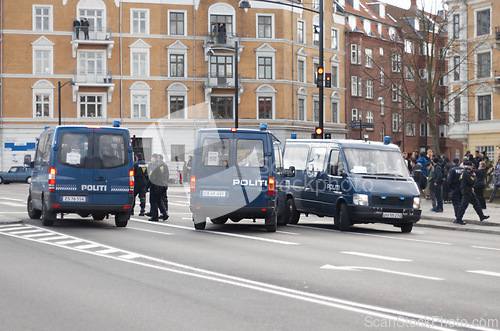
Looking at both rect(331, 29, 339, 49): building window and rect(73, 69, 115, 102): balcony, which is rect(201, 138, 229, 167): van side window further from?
rect(331, 29, 339, 49): building window

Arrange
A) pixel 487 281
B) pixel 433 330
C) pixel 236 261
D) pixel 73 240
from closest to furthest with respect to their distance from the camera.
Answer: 1. pixel 433 330
2. pixel 487 281
3. pixel 236 261
4. pixel 73 240

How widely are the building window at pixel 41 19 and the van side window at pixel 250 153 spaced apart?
45051 mm

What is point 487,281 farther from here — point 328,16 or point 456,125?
point 328,16

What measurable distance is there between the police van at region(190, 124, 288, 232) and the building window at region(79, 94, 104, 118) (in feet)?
142

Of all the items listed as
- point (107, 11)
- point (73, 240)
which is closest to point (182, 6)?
point (107, 11)

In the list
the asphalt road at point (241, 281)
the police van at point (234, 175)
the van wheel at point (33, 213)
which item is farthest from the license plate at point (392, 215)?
the van wheel at point (33, 213)

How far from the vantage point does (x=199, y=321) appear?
7.16 m

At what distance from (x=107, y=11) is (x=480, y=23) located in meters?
28.6

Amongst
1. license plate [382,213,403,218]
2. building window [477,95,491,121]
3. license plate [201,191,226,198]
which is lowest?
license plate [382,213,403,218]

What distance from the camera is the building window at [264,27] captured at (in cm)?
6181

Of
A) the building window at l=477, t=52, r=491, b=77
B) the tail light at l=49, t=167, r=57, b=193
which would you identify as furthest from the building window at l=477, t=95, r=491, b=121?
the tail light at l=49, t=167, r=57, b=193

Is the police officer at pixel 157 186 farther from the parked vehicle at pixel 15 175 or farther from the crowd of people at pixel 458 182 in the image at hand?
the parked vehicle at pixel 15 175

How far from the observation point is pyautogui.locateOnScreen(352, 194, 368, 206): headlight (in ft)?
59.6

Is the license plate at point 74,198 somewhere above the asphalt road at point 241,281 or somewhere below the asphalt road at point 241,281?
above
